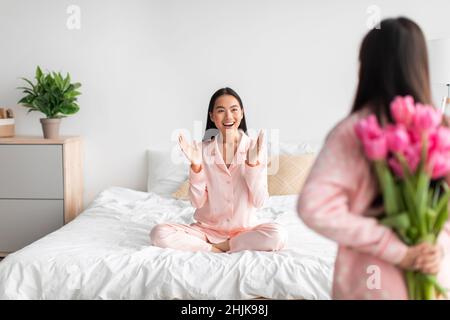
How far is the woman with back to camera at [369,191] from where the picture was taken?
1114 millimetres

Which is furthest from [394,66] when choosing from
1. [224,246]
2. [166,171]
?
[166,171]

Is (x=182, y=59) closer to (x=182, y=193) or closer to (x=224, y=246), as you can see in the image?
(x=182, y=193)

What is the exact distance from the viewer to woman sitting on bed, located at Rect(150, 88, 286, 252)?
260 cm

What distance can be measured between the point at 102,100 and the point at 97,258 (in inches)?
75.1

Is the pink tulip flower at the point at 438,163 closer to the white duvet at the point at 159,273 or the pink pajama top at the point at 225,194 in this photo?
the white duvet at the point at 159,273

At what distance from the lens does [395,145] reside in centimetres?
105

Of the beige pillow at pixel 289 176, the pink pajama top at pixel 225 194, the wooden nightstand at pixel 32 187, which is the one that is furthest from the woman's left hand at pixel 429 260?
the wooden nightstand at pixel 32 187

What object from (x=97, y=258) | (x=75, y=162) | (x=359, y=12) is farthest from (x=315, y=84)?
(x=97, y=258)

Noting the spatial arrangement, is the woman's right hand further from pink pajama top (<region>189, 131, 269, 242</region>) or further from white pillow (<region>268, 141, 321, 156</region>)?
white pillow (<region>268, 141, 321, 156</region>)

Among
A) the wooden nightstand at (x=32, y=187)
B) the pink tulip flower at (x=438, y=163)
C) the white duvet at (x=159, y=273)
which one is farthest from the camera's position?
the wooden nightstand at (x=32, y=187)

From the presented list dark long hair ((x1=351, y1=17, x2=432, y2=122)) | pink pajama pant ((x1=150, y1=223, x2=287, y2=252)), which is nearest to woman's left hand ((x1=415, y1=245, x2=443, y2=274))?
dark long hair ((x1=351, y1=17, x2=432, y2=122))

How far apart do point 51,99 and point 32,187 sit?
1.83 ft

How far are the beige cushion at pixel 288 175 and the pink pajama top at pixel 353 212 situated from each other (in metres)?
2.48

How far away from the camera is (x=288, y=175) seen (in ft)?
12.1
